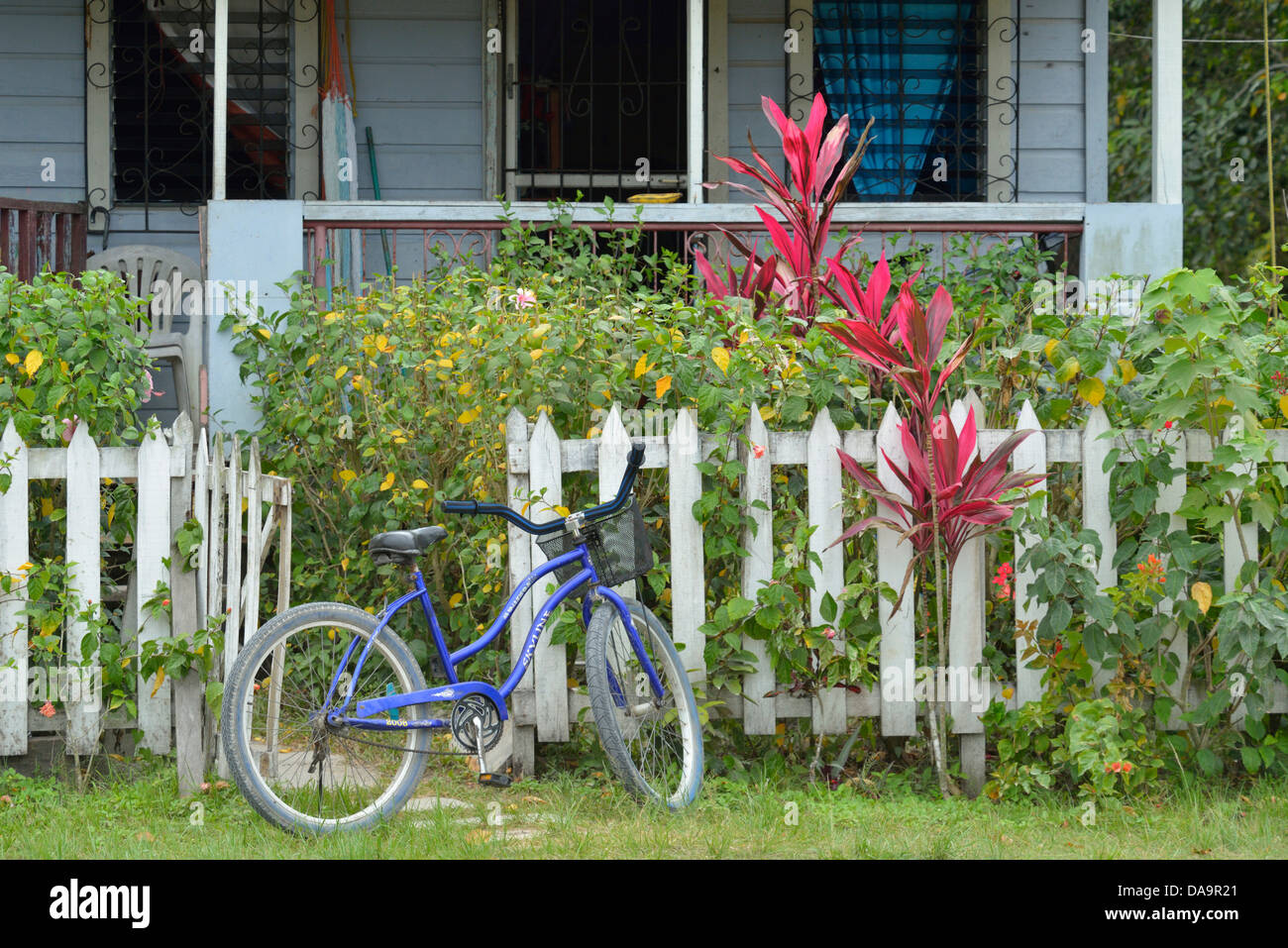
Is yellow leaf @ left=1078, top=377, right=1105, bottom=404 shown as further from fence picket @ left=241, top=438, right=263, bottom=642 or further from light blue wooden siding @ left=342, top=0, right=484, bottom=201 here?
light blue wooden siding @ left=342, top=0, right=484, bottom=201

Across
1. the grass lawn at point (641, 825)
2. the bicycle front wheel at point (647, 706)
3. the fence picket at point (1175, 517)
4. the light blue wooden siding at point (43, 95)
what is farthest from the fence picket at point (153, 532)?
the light blue wooden siding at point (43, 95)

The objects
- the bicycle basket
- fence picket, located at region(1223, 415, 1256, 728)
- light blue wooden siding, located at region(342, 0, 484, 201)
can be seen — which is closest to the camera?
the bicycle basket

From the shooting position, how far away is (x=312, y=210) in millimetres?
5773

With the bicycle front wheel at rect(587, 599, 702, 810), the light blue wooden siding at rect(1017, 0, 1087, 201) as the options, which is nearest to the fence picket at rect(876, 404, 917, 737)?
the bicycle front wheel at rect(587, 599, 702, 810)

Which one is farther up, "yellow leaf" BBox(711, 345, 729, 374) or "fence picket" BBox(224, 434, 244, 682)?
"yellow leaf" BBox(711, 345, 729, 374)

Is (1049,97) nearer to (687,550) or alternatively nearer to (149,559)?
(687,550)

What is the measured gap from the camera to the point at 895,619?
391 cm

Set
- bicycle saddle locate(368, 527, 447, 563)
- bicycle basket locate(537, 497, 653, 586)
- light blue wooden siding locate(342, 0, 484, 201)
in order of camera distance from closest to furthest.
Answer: bicycle saddle locate(368, 527, 447, 563) < bicycle basket locate(537, 497, 653, 586) < light blue wooden siding locate(342, 0, 484, 201)

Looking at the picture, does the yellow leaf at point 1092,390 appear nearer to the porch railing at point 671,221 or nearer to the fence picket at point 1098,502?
the fence picket at point 1098,502

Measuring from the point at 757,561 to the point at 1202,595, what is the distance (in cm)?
131

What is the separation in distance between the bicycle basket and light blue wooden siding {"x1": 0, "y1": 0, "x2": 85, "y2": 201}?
519 cm

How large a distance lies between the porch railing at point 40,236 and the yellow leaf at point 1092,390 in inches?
188

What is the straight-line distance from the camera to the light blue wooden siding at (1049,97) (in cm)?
758

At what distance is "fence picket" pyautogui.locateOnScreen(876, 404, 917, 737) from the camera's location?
391 centimetres
